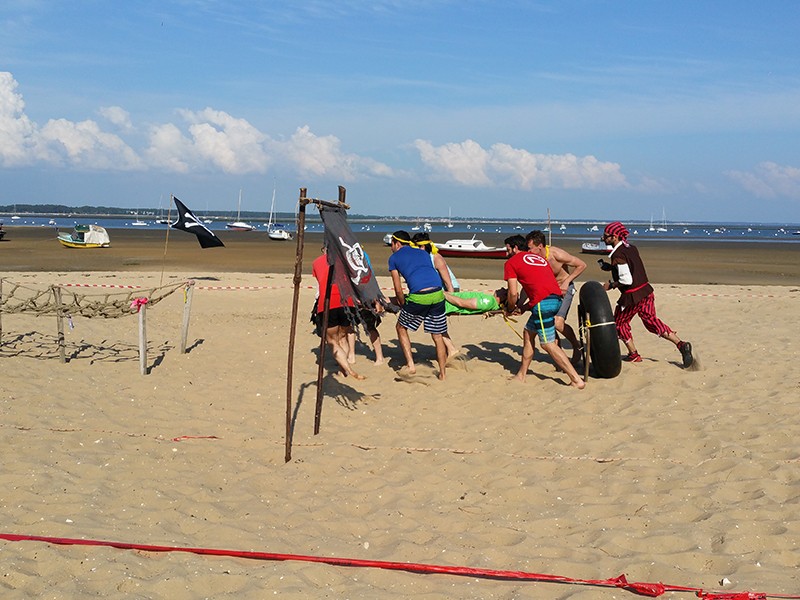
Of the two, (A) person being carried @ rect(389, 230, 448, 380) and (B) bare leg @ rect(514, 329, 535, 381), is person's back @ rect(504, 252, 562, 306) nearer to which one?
(B) bare leg @ rect(514, 329, 535, 381)

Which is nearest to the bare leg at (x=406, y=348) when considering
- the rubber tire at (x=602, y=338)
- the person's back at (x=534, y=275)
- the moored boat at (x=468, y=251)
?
the person's back at (x=534, y=275)

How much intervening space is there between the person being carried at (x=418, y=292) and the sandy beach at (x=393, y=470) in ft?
1.76

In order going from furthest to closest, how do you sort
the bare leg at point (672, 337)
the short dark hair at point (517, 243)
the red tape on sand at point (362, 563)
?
the bare leg at point (672, 337)
the short dark hair at point (517, 243)
the red tape on sand at point (362, 563)

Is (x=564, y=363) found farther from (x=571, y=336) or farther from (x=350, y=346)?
(x=350, y=346)

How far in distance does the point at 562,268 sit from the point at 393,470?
4.15m

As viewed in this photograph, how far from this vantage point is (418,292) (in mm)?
8711

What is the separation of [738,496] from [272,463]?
3356 mm

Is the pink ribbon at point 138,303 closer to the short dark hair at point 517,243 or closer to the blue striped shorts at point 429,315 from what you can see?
the blue striped shorts at point 429,315

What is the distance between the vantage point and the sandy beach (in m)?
4.14

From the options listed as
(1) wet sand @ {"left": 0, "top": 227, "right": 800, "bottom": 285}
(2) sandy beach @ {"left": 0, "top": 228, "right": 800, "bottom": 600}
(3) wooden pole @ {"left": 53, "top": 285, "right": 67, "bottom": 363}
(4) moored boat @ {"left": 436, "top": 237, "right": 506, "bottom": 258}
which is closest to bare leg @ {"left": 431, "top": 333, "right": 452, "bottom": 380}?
(2) sandy beach @ {"left": 0, "top": 228, "right": 800, "bottom": 600}

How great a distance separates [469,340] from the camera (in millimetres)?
11242

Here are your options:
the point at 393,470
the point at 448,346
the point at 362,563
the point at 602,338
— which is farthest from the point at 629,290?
the point at 362,563

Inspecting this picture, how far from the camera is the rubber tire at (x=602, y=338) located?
848 cm

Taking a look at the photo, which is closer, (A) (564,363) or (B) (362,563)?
(B) (362,563)
